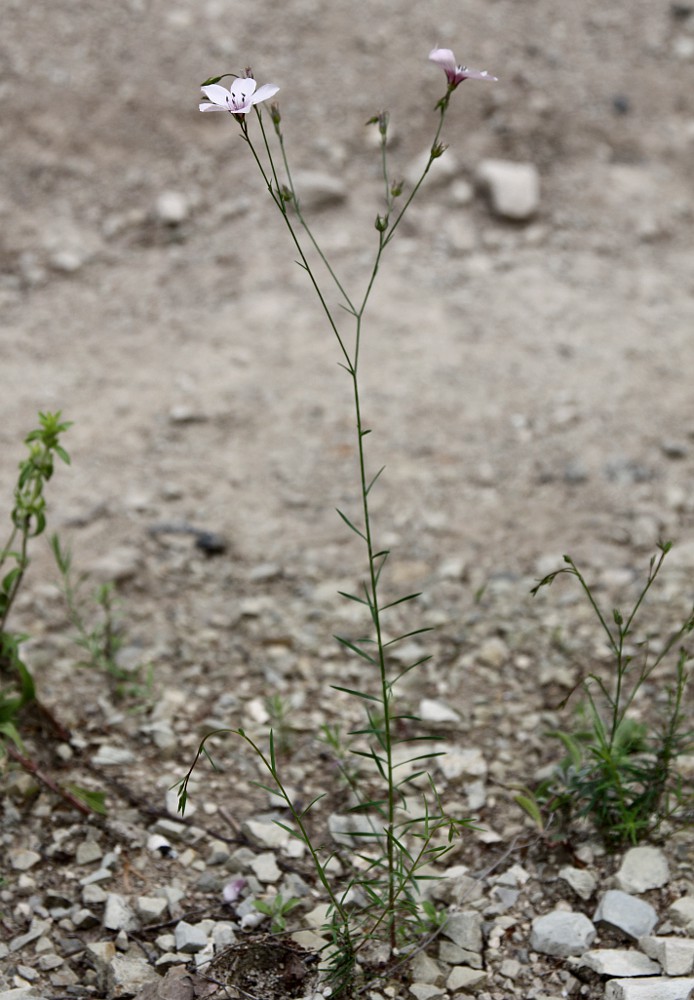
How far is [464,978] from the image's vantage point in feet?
7.06

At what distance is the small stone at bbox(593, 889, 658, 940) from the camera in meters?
2.21

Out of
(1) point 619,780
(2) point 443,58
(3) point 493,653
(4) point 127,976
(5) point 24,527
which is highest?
(2) point 443,58

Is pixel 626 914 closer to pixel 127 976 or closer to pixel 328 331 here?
pixel 127 976

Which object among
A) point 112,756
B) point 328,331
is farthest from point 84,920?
point 328,331

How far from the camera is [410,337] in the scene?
183 inches

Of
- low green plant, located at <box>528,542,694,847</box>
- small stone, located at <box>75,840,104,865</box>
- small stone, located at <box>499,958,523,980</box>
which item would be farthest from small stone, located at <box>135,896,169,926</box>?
low green plant, located at <box>528,542,694,847</box>

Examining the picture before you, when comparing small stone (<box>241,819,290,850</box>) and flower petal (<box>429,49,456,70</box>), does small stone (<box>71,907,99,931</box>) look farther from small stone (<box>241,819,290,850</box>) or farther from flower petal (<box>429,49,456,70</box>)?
flower petal (<box>429,49,456,70</box>)

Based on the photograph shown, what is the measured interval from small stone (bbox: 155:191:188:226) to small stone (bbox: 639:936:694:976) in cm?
406

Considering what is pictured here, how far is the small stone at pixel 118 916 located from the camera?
2.24m

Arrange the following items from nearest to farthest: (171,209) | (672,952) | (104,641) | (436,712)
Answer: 1. (672,952)
2. (436,712)
3. (104,641)
4. (171,209)

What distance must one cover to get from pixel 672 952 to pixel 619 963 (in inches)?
4.4

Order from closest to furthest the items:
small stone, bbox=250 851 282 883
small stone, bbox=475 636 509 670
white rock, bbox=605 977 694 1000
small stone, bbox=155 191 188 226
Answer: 1. white rock, bbox=605 977 694 1000
2. small stone, bbox=250 851 282 883
3. small stone, bbox=475 636 509 670
4. small stone, bbox=155 191 188 226

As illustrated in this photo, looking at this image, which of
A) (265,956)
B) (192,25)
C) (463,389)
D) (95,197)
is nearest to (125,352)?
(95,197)

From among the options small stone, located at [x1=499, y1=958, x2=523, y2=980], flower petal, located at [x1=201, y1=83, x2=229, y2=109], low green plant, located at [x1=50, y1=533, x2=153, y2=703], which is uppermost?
flower petal, located at [x1=201, y1=83, x2=229, y2=109]
